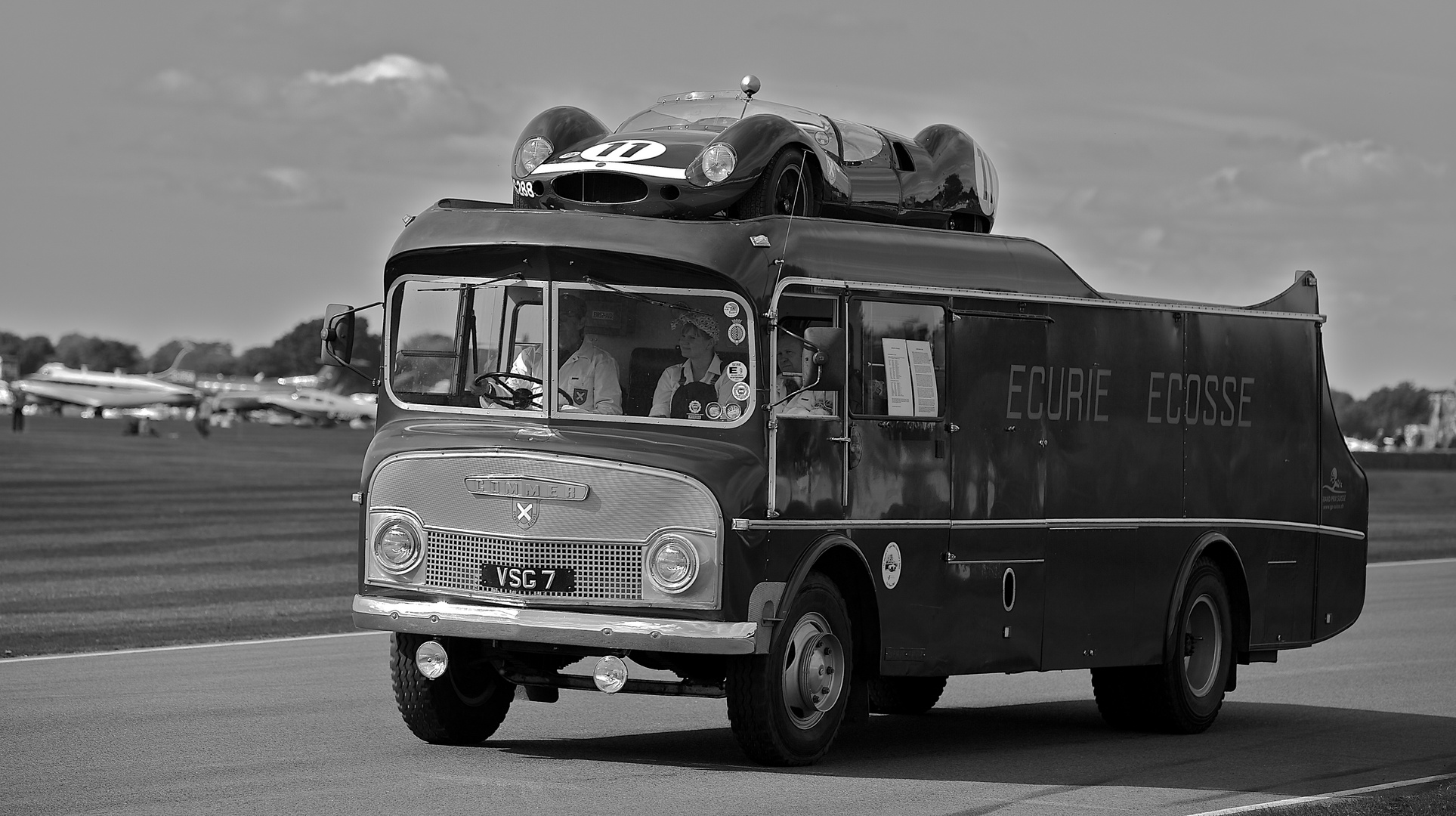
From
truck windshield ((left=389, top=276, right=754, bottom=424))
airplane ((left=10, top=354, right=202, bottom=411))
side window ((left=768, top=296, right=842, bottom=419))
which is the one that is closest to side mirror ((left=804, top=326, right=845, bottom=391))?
side window ((left=768, top=296, right=842, bottom=419))

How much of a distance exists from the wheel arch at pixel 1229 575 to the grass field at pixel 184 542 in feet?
27.0

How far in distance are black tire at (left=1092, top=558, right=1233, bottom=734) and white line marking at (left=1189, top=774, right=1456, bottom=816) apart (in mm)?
2082

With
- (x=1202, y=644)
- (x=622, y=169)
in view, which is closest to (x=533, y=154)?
(x=622, y=169)

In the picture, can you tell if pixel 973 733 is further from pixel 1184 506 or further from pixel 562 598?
pixel 562 598

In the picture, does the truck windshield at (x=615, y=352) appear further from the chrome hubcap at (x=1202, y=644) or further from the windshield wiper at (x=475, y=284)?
the chrome hubcap at (x=1202, y=644)

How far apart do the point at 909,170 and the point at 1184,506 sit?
9.36 ft

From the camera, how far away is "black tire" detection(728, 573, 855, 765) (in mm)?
9734

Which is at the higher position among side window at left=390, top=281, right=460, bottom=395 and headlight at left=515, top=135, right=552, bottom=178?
headlight at left=515, top=135, right=552, bottom=178

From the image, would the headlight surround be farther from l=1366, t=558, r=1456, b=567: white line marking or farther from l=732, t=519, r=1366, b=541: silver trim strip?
l=1366, t=558, r=1456, b=567: white line marking

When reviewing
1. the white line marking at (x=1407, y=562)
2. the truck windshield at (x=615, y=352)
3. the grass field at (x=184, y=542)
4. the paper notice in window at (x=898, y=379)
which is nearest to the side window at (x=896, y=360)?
the paper notice in window at (x=898, y=379)

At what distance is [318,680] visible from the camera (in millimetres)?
13562

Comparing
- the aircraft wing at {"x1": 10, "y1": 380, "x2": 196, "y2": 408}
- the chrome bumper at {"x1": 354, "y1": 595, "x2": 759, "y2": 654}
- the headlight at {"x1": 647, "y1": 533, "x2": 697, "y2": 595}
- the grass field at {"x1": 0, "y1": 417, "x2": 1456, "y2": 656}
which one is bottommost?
the grass field at {"x1": 0, "y1": 417, "x2": 1456, "y2": 656}

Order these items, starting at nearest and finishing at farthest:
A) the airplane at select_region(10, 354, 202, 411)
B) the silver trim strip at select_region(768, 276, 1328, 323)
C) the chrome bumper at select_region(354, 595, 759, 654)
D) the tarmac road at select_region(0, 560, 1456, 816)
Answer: the tarmac road at select_region(0, 560, 1456, 816) < the chrome bumper at select_region(354, 595, 759, 654) < the silver trim strip at select_region(768, 276, 1328, 323) < the airplane at select_region(10, 354, 202, 411)

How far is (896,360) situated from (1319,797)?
301cm
